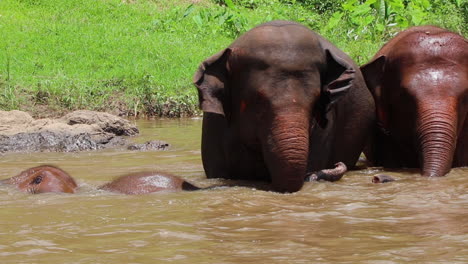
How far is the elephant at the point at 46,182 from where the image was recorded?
21.9ft

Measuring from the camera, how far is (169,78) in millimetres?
15391

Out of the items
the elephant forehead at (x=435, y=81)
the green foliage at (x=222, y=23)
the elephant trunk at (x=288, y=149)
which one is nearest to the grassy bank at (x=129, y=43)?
the green foliage at (x=222, y=23)

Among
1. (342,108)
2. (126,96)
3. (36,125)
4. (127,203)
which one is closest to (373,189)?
(342,108)

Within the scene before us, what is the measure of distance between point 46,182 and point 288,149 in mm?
1834

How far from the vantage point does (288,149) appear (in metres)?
6.41

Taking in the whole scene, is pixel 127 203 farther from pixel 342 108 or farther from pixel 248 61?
pixel 342 108

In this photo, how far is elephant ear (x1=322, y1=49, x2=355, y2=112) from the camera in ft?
22.7

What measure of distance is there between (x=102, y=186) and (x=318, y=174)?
172 centimetres

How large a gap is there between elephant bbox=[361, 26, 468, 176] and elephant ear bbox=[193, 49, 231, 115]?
1.71 meters

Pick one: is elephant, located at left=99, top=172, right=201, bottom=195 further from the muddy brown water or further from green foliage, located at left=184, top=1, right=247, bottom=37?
green foliage, located at left=184, top=1, right=247, bottom=37

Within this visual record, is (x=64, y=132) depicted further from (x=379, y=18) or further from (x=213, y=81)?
(x=379, y=18)

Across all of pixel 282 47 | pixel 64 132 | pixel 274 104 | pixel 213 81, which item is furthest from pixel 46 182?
pixel 64 132

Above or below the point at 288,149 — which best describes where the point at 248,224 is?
below

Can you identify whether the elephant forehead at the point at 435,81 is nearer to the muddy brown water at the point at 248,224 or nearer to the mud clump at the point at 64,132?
the muddy brown water at the point at 248,224
